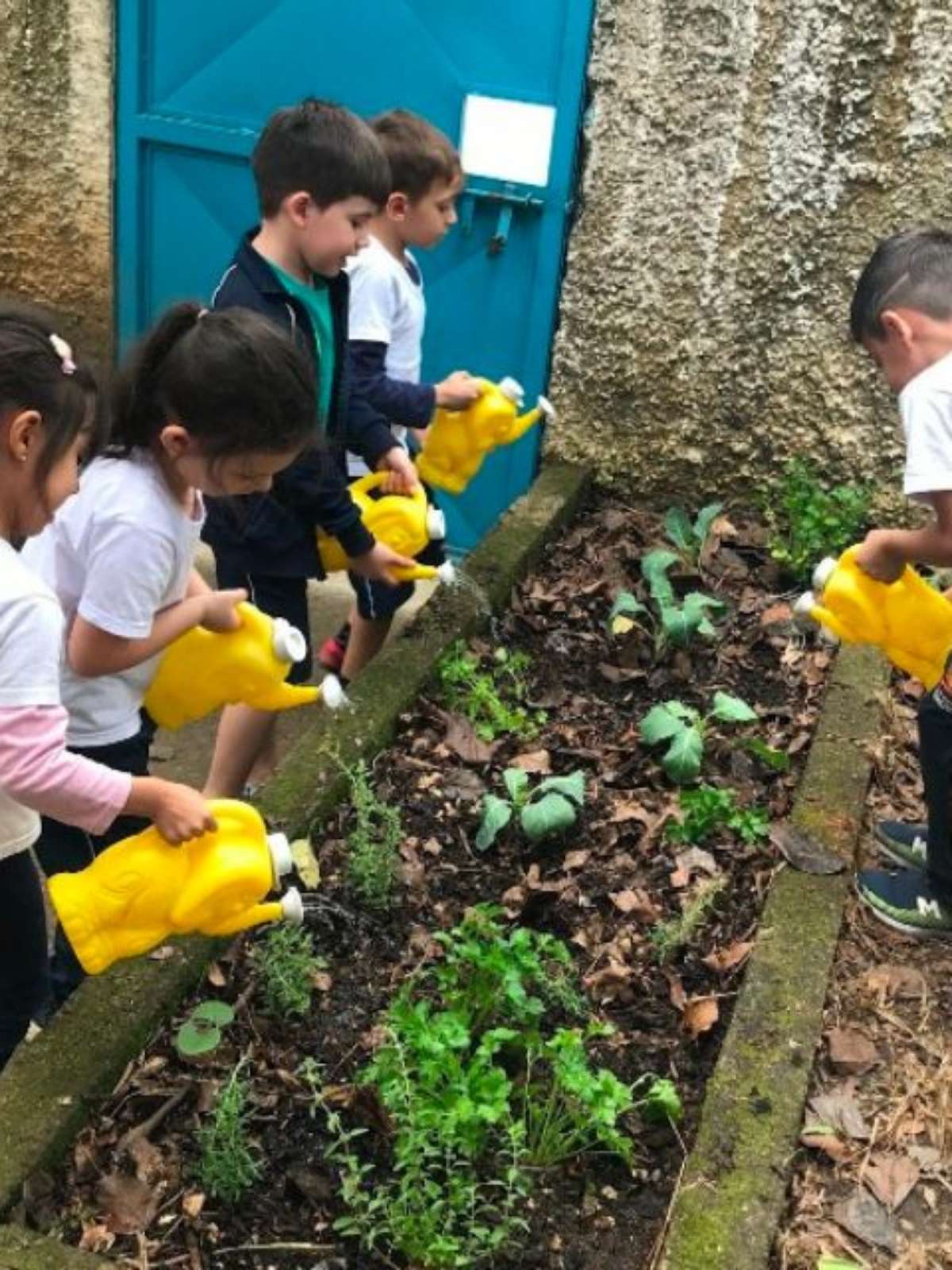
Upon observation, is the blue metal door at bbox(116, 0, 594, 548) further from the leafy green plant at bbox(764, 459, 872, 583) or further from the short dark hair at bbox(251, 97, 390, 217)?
the short dark hair at bbox(251, 97, 390, 217)

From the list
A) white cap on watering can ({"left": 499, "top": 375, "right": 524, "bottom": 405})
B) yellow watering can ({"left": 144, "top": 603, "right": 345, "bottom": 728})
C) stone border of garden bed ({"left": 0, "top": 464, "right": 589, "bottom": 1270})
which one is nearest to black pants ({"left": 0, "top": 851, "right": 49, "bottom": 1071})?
stone border of garden bed ({"left": 0, "top": 464, "right": 589, "bottom": 1270})

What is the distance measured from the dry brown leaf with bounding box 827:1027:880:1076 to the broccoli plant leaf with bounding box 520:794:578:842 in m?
0.73

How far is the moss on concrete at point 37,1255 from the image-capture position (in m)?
2.14

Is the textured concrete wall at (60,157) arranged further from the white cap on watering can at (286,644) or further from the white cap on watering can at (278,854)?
the white cap on watering can at (278,854)

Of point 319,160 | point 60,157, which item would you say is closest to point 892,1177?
point 319,160

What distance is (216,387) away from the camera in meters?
2.52

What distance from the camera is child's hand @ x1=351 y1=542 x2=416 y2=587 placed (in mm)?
3486

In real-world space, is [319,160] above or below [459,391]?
above

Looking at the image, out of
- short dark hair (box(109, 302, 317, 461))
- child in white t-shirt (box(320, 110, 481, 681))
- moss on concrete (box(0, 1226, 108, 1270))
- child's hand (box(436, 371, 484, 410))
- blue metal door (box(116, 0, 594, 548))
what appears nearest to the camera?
moss on concrete (box(0, 1226, 108, 1270))

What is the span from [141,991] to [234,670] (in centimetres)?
62

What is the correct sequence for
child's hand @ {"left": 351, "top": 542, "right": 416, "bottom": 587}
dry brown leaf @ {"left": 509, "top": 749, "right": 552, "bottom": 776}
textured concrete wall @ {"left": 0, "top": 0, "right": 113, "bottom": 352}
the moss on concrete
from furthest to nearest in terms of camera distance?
textured concrete wall @ {"left": 0, "top": 0, "right": 113, "bottom": 352} < dry brown leaf @ {"left": 509, "top": 749, "right": 552, "bottom": 776} < child's hand @ {"left": 351, "top": 542, "right": 416, "bottom": 587} < the moss on concrete

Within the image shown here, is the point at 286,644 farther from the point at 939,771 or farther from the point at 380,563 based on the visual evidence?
the point at 939,771

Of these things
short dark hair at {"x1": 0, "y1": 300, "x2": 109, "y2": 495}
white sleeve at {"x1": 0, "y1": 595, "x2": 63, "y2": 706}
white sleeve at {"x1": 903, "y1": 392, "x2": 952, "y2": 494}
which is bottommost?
white sleeve at {"x1": 0, "y1": 595, "x2": 63, "y2": 706}

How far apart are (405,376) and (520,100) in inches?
49.1
